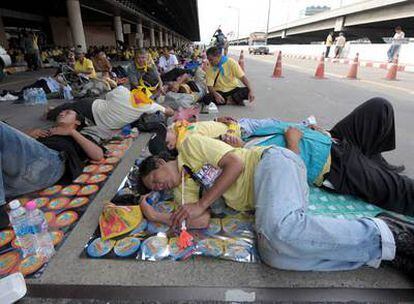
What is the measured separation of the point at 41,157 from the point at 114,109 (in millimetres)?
1572

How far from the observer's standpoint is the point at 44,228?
72.1 inches

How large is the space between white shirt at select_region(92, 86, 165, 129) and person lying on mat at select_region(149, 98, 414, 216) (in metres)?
1.57

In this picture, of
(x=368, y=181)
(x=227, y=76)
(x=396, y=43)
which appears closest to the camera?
(x=368, y=181)

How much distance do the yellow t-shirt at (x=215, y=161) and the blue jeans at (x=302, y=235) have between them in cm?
A: 21

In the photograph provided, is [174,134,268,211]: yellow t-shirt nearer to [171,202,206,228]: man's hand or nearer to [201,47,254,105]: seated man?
[171,202,206,228]: man's hand

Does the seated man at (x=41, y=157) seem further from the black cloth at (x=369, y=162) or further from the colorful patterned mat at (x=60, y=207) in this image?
the black cloth at (x=369, y=162)

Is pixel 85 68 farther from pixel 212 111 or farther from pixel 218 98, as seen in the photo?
pixel 212 111

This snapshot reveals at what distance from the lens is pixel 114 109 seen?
3.76 m

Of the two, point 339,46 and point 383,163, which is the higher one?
point 339,46

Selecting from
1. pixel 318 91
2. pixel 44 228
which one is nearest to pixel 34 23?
pixel 318 91

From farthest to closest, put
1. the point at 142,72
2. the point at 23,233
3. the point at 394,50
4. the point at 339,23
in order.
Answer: the point at 339,23
the point at 394,50
the point at 142,72
the point at 23,233

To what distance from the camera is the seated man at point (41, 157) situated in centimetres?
213

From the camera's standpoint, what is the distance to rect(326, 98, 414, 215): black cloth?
1977 millimetres

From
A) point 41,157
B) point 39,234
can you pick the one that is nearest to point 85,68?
point 41,157
